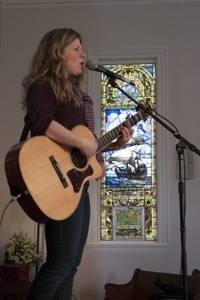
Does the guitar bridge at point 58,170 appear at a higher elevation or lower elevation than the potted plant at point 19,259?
higher

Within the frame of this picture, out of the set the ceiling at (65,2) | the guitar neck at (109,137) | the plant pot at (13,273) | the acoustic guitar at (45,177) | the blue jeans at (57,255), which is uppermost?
the ceiling at (65,2)

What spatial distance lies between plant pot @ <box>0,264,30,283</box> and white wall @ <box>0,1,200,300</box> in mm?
580

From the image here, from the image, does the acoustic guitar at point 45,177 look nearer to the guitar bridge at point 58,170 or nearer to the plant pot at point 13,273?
the guitar bridge at point 58,170

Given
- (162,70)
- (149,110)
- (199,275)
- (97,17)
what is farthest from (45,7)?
(199,275)

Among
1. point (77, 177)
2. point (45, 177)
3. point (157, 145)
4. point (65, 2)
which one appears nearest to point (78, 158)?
point (77, 177)

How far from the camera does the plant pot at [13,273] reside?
3.04 meters

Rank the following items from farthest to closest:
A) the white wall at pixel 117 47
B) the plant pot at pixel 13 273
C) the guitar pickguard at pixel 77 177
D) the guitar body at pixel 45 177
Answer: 1. the white wall at pixel 117 47
2. the plant pot at pixel 13 273
3. the guitar pickguard at pixel 77 177
4. the guitar body at pixel 45 177

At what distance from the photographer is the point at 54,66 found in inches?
63.2

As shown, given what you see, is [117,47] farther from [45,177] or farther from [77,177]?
[45,177]

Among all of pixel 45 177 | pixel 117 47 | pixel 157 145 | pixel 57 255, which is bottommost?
pixel 57 255

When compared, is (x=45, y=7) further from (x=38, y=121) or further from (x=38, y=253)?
(x=38, y=121)

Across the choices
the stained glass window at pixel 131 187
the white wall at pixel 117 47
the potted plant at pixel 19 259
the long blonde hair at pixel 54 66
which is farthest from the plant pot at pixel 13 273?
the long blonde hair at pixel 54 66

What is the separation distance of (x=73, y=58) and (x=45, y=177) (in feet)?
1.70

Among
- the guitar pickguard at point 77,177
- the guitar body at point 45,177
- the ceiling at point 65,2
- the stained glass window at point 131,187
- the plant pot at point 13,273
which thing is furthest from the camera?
the ceiling at point 65,2
